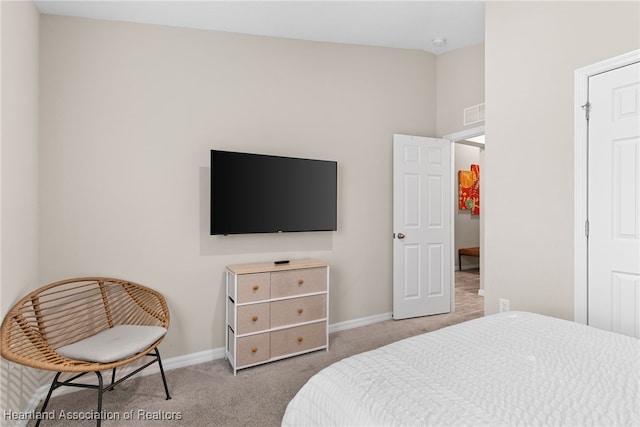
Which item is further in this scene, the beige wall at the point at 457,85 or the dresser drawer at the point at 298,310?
the beige wall at the point at 457,85

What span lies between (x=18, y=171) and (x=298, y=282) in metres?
1.94

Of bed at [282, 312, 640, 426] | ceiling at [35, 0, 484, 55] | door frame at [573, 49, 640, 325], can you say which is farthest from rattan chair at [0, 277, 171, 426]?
door frame at [573, 49, 640, 325]

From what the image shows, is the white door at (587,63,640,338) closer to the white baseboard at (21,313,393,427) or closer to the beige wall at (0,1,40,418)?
the white baseboard at (21,313,393,427)

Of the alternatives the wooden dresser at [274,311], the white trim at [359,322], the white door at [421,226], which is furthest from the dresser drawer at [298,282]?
the white door at [421,226]

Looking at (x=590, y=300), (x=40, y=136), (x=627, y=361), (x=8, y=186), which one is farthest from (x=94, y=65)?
(x=590, y=300)

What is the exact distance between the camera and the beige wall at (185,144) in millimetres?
2516

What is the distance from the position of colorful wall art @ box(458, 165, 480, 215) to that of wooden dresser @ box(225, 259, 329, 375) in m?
4.89

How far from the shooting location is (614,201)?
214cm

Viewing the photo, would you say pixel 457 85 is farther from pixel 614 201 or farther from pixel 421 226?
pixel 614 201

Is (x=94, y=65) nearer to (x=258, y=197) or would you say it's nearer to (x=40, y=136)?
(x=40, y=136)

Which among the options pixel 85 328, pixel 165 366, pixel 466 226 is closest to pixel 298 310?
pixel 165 366

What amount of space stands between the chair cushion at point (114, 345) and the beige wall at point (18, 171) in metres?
0.31

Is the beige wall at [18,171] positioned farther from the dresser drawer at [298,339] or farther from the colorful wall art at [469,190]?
the colorful wall art at [469,190]

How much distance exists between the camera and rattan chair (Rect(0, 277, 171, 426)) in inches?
73.7
